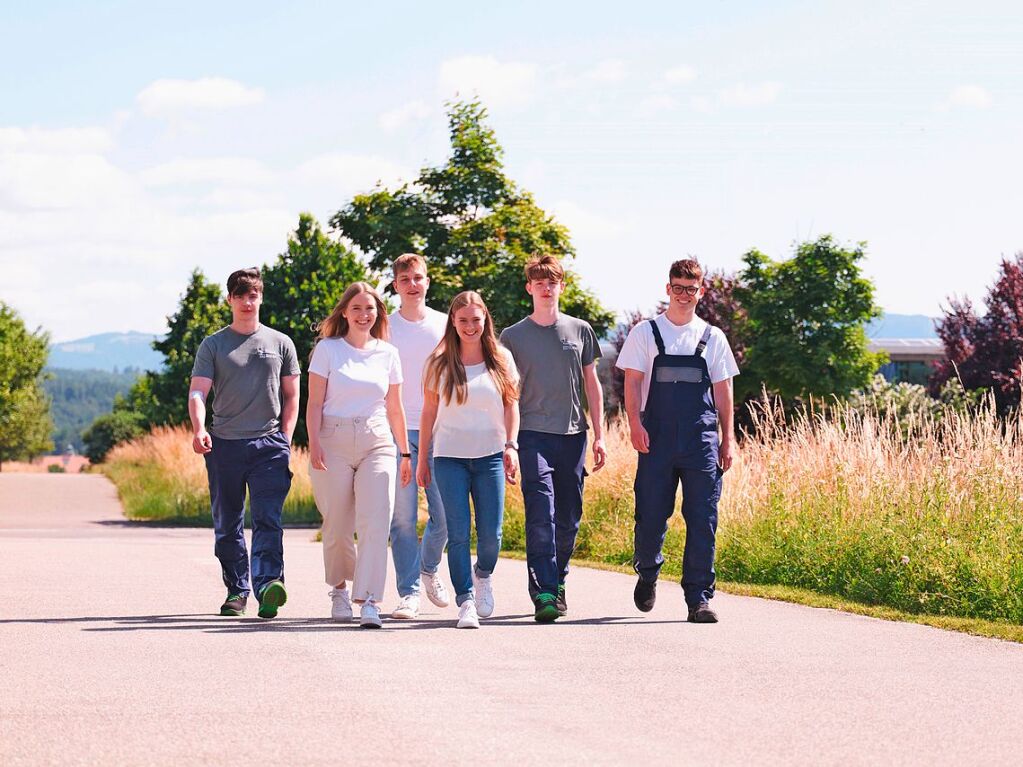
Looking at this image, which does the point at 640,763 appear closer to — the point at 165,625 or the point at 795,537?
the point at 165,625

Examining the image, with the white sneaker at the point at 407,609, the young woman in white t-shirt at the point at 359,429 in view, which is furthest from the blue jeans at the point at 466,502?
the white sneaker at the point at 407,609

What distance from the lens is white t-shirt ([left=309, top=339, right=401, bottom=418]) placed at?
28.0ft

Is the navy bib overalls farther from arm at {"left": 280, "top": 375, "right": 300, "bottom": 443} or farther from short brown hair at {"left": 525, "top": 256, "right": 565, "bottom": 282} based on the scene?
arm at {"left": 280, "top": 375, "right": 300, "bottom": 443}

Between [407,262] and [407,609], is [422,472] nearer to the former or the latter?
[407,609]

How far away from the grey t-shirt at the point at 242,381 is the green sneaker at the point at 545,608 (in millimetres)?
1956

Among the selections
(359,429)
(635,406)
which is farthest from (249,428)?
(635,406)

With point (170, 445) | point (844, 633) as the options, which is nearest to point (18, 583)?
point (844, 633)

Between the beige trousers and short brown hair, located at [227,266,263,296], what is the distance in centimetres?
103

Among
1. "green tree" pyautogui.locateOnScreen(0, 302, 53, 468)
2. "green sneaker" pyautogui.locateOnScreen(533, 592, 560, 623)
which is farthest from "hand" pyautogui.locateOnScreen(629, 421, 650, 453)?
"green tree" pyautogui.locateOnScreen(0, 302, 53, 468)

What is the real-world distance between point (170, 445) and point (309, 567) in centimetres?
1981

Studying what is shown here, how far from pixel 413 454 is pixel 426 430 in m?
0.34

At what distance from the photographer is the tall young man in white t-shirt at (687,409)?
29.0 ft

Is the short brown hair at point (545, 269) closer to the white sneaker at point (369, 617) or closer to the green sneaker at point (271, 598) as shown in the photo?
the white sneaker at point (369, 617)

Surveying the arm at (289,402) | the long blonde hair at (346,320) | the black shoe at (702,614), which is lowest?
the black shoe at (702,614)
